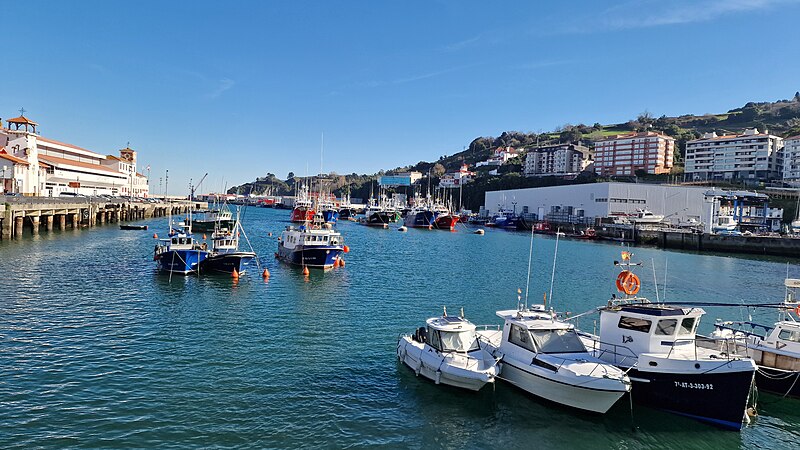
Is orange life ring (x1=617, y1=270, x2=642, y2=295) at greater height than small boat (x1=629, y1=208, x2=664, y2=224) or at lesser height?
lesser

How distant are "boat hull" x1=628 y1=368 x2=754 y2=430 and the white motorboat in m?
1.23

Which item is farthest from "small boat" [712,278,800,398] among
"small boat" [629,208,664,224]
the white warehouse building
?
the white warehouse building

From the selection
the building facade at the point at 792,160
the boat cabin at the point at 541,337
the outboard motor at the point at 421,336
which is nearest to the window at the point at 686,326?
the boat cabin at the point at 541,337

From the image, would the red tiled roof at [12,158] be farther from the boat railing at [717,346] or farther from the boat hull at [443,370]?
the boat railing at [717,346]

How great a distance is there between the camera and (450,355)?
19.0m

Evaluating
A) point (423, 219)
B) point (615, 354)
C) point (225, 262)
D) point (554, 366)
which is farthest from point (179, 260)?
point (423, 219)

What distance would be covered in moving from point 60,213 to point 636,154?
165662 millimetres

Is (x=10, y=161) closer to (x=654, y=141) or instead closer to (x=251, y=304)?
(x=251, y=304)

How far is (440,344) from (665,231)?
284ft

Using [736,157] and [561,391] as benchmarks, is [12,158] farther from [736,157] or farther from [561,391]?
[736,157]

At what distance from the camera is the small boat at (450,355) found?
18.0m

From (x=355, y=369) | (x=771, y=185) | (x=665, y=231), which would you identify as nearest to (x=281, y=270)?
(x=355, y=369)

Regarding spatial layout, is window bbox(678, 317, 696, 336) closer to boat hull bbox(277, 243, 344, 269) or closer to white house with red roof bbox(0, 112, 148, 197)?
boat hull bbox(277, 243, 344, 269)

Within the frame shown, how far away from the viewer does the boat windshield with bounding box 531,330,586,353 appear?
18156mm
